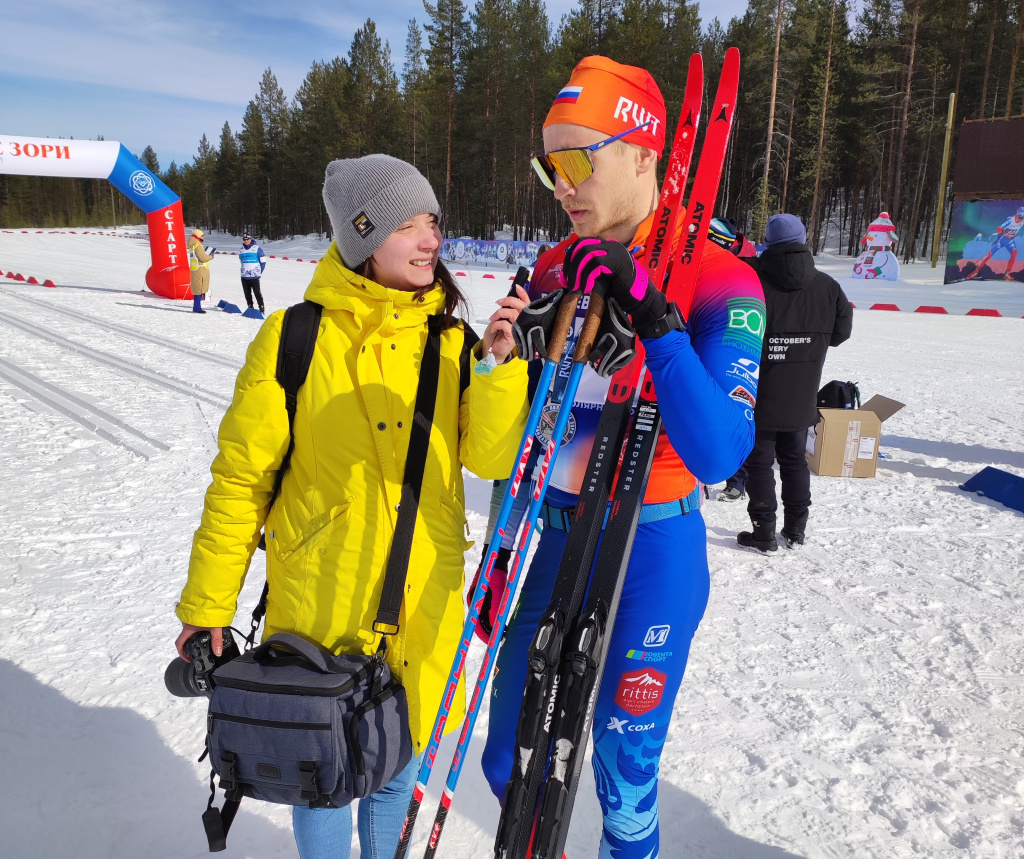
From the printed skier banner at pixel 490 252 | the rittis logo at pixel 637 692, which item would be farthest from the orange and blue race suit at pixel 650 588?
the printed skier banner at pixel 490 252

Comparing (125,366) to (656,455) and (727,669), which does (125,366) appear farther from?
(656,455)

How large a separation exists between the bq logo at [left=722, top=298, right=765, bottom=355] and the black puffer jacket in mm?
2946

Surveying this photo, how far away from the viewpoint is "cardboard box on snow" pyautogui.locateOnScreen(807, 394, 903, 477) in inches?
216

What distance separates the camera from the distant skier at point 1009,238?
21.5 meters

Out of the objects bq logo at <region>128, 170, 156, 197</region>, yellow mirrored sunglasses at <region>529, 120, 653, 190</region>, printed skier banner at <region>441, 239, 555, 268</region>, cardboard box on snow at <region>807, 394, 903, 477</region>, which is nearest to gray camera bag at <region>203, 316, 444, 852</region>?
yellow mirrored sunglasses at <region>529, 120, 653, 190</region>

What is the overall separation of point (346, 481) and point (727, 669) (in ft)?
7.31

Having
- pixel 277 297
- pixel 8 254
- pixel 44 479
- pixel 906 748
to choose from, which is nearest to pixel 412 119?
pixel 8 254

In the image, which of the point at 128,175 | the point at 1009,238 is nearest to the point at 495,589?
the point at 128,175

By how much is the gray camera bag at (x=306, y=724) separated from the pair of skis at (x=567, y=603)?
5.3 inches

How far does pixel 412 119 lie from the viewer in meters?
38.5

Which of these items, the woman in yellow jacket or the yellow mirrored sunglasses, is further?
the yellow mirrored sunglasses

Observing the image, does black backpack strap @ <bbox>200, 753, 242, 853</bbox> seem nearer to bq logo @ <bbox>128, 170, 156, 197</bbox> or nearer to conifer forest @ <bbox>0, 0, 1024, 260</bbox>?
bq logo @ <bbox>128, 170, 156, 197</bbox>

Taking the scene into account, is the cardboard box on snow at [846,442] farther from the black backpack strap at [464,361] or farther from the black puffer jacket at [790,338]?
the black backpack strap at [464,361]

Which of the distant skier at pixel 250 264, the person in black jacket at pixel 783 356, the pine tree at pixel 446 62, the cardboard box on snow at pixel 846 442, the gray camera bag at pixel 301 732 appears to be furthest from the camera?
the pine tree at pixel 446 62
